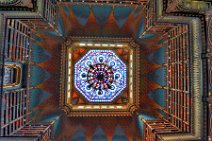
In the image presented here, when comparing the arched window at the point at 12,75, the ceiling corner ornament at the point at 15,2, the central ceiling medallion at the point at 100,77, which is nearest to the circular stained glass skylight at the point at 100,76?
the central ceiling medallion at the point at 100,77

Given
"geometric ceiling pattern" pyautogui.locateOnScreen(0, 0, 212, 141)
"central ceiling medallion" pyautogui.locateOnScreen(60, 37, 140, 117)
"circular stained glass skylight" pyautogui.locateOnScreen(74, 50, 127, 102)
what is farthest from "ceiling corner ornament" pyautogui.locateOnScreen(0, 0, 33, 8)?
"circular stained glass skylight" pyautogui.locateOnScreen(74, 50, 127, 102)

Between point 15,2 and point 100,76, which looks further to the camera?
point 100,76

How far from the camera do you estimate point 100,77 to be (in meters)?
18.6

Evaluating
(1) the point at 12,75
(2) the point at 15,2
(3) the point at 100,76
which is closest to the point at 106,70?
(3) the point at 100,76

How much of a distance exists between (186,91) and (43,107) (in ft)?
32.3

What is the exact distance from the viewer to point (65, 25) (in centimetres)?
1667

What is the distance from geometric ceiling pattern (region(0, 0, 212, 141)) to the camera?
39.0ft

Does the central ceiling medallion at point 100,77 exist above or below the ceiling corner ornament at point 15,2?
below

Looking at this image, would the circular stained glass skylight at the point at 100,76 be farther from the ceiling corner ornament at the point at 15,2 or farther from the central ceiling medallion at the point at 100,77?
the ceiling corner ornament at the point at 15,2

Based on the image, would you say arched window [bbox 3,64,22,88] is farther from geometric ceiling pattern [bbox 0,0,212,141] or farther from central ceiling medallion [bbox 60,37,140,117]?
central ceiling medallion [bbox 60,37,140,117]

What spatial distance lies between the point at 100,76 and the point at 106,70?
695 millimetres

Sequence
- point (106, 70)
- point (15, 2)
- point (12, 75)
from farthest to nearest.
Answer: point (106, 70) → point (12, 75) → point (15, 2)

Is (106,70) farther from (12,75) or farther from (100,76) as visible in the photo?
(12,75)

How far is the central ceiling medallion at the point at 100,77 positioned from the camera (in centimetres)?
1723
